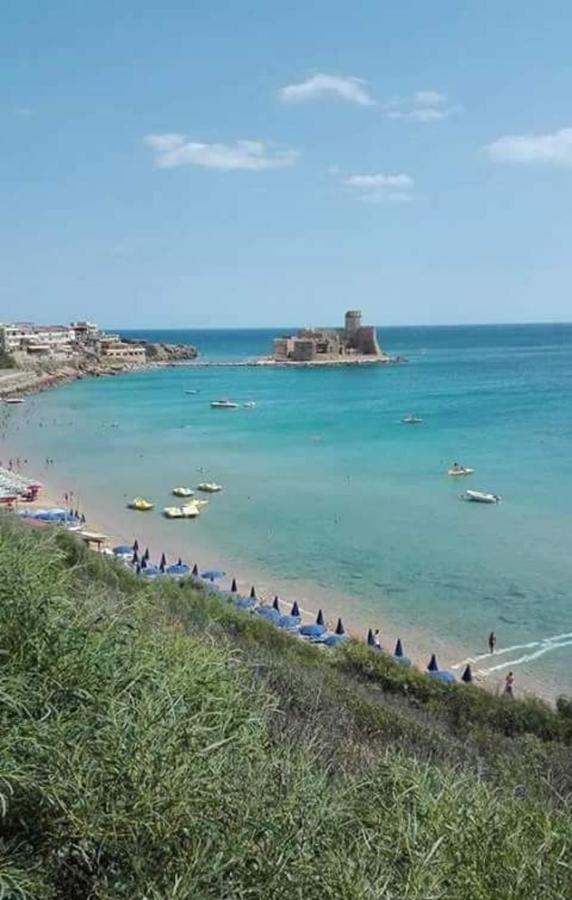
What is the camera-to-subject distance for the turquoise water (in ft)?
79.4

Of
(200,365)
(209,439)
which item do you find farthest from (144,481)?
(200,365)

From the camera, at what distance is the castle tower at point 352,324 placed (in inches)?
5551

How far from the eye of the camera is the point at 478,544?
1188 inches

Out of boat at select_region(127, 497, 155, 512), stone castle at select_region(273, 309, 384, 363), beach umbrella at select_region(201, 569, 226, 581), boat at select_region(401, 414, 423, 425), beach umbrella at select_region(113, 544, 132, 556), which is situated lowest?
boat at select_region(127, 497, 155, 512)

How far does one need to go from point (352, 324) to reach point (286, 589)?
12066cm

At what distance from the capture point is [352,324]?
468 ft

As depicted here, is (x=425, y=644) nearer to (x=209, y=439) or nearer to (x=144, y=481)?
(x=144, y=481)

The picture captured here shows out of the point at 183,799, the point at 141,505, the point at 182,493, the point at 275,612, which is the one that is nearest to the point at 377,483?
the point at 182,493

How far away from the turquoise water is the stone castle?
40827 mm

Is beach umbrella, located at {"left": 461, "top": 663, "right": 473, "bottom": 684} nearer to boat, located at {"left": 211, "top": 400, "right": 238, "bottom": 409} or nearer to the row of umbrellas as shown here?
the row of umbrellas

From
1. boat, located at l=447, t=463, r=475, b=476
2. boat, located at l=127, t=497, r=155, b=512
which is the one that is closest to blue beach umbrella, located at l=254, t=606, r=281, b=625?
boat, located at l=127, t=497, r=155, b=512

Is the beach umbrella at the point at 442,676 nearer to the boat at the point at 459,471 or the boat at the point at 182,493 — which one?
the boat at the point at 182,493

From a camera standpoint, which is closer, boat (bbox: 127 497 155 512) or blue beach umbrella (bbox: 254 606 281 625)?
blue beach umbrella (bbox: 254 606 281 625)

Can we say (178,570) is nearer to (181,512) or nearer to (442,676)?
(181,512)
